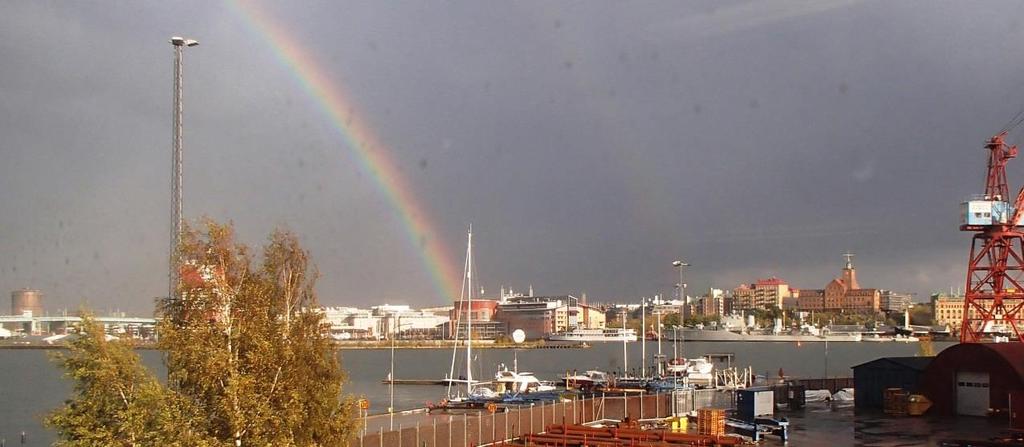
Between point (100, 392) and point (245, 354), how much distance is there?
4.30 m

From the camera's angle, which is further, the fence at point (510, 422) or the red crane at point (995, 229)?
the red crane at point (995, 229)

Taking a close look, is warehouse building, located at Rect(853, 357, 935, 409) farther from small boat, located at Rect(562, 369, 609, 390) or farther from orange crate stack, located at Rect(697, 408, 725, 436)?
small boat, located at Rect(562, 369, 609, 390)

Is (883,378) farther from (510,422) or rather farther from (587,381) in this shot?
(587,381)

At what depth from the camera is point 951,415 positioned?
3709cm

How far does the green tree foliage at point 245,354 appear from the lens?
1432 centimetres

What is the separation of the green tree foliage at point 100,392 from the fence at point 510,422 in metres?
5.79

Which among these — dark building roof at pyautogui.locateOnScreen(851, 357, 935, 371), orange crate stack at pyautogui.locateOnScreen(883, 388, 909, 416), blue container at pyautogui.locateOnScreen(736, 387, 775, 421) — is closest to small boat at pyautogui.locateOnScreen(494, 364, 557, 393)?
dark building roof at pyautogui.locateOnScreen(851, 357, 935, 371)

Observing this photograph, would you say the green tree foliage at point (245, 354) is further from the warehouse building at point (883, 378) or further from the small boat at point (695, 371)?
the small boat at point (695, 371)

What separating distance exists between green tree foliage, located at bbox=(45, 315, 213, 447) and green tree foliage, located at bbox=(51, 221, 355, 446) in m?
0.70

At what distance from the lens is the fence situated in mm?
23562

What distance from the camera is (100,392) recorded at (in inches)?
675

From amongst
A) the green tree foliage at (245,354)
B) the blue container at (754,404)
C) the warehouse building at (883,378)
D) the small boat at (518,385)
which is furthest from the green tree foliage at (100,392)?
the small boat at (518,385)

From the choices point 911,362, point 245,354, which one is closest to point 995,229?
point 911,362

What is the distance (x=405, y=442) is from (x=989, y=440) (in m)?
17.9
